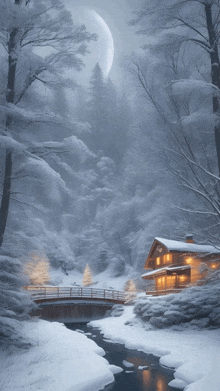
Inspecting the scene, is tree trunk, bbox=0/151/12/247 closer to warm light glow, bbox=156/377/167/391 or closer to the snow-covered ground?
the snow-covered ground

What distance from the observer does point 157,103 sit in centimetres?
686

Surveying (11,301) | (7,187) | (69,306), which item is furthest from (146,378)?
(69,306)

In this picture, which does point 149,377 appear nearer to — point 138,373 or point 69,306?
point 138,373

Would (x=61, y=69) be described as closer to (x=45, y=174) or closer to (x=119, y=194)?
(x=45, y=174)

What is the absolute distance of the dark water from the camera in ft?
29.4

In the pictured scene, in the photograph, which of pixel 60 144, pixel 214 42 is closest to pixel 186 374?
pixel 60 144

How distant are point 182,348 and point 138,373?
10.6ft

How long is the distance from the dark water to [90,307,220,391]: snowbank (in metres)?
0.41

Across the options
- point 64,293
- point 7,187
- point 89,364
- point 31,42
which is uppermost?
point 31,42

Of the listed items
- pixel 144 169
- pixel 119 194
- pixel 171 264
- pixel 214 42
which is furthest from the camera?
pixel 119 194

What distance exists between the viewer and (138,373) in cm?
1049

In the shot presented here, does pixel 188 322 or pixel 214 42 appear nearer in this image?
pixel 214 42

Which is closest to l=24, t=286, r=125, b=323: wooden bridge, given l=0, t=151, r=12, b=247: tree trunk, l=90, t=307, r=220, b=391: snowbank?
l=90, t=307, r=220, b=391: snowbank

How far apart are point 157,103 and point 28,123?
5.69m
